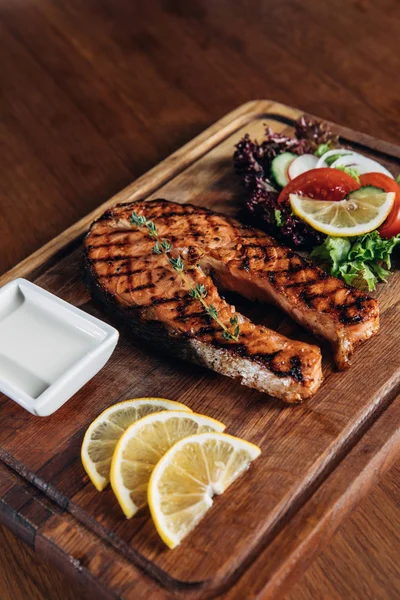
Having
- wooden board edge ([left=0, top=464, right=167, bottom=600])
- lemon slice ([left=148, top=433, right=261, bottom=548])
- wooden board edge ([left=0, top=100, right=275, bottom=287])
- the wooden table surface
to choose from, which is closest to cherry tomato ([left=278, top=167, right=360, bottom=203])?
wooden board edge ([left=0, top=100, right=275, bottom=287])

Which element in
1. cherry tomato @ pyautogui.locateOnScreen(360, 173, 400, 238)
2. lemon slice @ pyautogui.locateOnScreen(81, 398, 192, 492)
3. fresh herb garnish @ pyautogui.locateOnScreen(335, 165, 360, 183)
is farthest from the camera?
fresh herb garnish @ pyautogui.locateOnScreen(335, 165, 360, 183)

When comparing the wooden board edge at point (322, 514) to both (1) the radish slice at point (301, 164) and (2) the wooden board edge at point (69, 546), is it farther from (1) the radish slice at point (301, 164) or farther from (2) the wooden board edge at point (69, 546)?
(1) the radish slice at point (301, 164)

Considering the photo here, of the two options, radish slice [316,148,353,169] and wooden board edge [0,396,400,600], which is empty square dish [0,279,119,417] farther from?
radish slice [316,148,353,169]

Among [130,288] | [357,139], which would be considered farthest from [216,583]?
[357,139]

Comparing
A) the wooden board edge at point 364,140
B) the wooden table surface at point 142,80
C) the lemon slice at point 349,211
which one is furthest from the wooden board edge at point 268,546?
the wooden board edge at point 364,140

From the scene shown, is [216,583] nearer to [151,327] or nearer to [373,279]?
[151,327]
